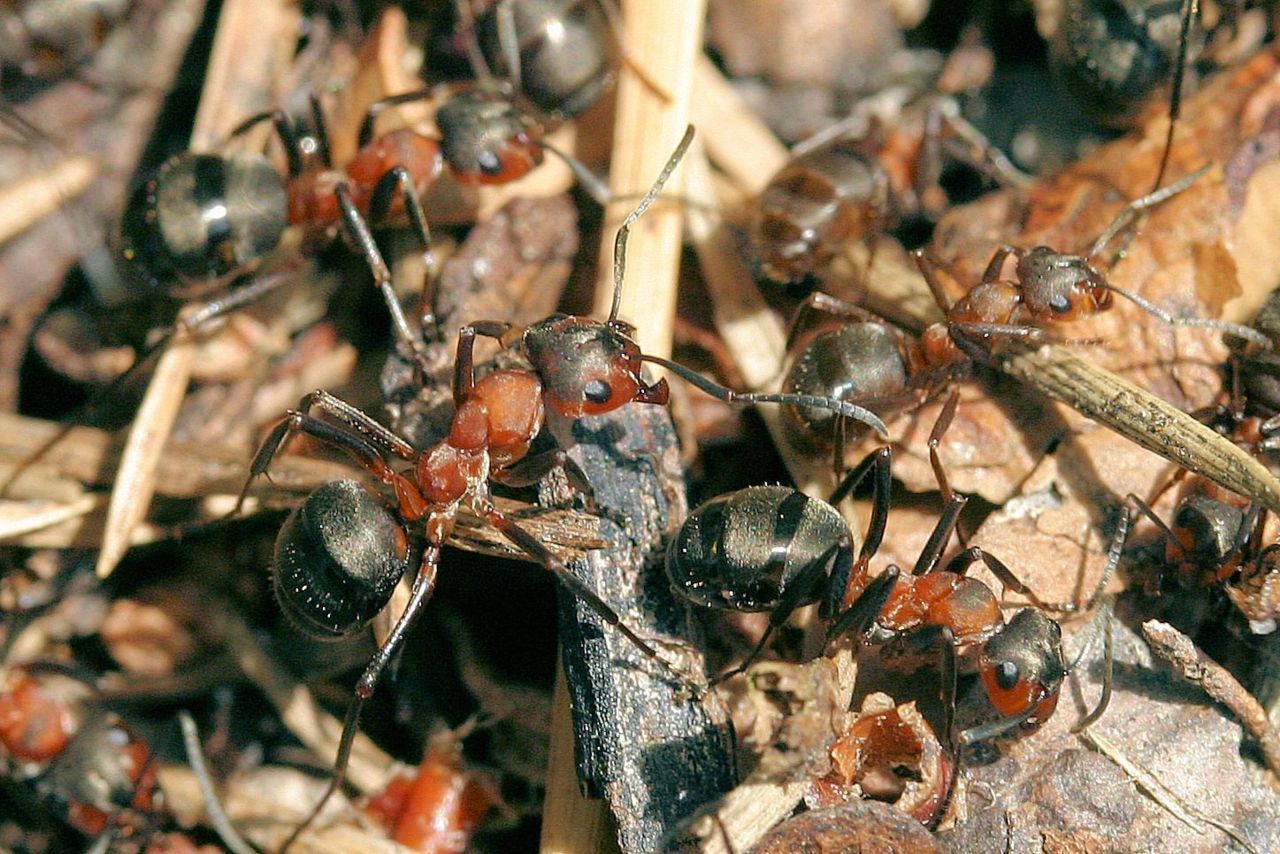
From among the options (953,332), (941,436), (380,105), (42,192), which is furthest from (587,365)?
(42,192)

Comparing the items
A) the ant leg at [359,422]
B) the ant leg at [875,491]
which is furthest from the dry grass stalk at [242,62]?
the ant leg at [875,491]

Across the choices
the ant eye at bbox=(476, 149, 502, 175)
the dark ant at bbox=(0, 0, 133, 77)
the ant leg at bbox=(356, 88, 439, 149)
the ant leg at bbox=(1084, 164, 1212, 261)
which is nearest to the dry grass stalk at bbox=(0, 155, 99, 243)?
the dark ant at bbox=(0, 0, 133, 77)

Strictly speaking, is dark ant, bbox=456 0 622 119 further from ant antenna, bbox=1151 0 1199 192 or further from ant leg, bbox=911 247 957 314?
ant antenna, bbox=1151 0 1199 192

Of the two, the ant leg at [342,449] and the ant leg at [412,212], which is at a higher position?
the ant leg at [412,212]

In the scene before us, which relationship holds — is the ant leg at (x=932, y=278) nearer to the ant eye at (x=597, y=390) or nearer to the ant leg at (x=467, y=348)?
the ant eye at (x=597, y=390)

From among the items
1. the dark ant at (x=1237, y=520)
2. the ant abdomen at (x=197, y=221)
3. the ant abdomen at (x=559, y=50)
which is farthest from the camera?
the ant abdomen at (x=559, y=50)

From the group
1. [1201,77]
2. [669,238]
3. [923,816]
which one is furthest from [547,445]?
[1201,77]
